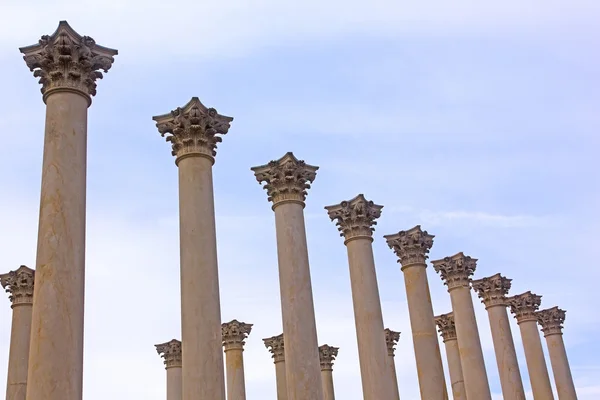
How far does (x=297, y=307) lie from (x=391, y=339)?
29.5 meters

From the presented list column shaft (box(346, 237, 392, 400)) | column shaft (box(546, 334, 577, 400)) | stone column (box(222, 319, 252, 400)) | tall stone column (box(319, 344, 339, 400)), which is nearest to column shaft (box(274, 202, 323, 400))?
column shaft (box(346, 237, 392, 400))

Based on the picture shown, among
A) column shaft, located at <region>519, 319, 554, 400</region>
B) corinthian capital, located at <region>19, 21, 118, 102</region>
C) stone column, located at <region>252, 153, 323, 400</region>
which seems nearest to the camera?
corinthian capital, located at <region>19, 21, 118, 102</region>

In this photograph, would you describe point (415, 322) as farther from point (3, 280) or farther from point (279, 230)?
point (3, 280)

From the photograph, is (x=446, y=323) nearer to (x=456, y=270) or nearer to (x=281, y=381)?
(x=456, y=270)

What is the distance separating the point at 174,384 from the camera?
53031mm

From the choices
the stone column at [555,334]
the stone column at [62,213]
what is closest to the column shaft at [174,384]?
the stone column at [555,334]

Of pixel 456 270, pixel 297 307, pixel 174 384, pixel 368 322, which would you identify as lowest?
pixel 368 322

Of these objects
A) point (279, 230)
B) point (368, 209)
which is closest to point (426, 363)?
point (368, 209)

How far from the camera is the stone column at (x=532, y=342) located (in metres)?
51.2

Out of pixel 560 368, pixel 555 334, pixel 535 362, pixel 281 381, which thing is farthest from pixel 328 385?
pixel 555 334

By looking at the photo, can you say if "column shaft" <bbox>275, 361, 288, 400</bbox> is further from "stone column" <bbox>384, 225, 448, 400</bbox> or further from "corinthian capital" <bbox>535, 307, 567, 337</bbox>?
"corinthian capital" <bbox>535, 307, 567, 337</bbox>

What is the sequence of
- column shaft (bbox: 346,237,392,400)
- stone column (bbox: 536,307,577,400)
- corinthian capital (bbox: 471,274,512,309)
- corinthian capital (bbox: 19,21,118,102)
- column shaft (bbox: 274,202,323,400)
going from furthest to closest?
1. stone column (bbox: 536,307,577,400)
2. corinthian capital (bbox: 471,274,512,309)
3. column shaft (bbox: 346,237,392,400)
4. column shaft (bbox: 274,202,323,400)
5. corinthian capital (bbox: 19,21,118,102)

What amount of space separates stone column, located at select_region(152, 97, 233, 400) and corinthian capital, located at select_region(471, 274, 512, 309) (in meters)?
26.6

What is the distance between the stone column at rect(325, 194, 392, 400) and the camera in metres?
36.5
